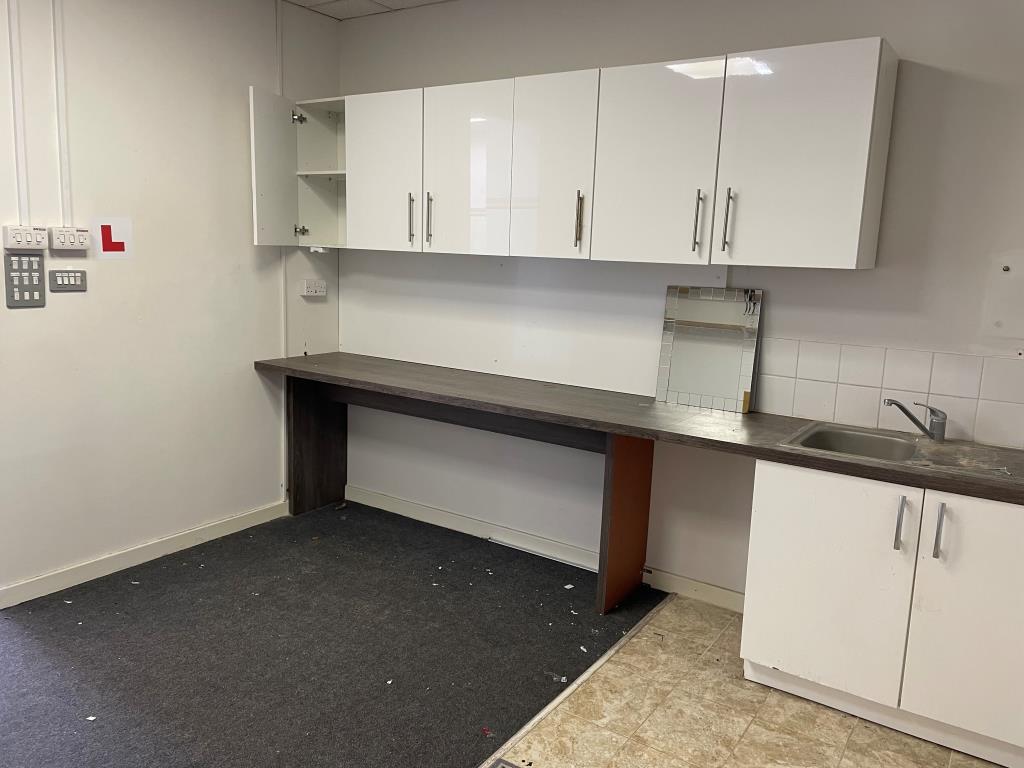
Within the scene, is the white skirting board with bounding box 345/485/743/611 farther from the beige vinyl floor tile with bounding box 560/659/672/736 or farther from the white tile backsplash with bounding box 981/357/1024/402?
the white tile backsplash with bounding box 981/357/1024/402

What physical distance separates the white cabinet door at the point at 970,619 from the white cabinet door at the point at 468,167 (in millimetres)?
Answer: 1947

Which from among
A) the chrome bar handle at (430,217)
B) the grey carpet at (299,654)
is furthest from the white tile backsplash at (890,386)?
the chrome bar handle at (430,217)

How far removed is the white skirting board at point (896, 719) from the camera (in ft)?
7.31

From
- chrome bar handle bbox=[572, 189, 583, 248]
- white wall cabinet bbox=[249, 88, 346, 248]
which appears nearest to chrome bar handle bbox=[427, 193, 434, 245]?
white wall cabinet bbox=[249, 88, 346, 248]

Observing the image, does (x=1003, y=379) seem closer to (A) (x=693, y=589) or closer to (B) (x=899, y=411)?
(B) (x=899, y=411)

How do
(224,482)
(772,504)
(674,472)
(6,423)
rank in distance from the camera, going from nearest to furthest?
1. (772,504)
2. (6,423)
3. (674,472)
4. (224,482)

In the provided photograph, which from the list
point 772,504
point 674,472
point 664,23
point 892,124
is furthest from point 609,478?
point 664,23

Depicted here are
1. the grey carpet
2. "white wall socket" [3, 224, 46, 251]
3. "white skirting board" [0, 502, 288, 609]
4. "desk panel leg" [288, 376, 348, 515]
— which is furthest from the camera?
"desk panel leg" [288, 376, 348, 515]

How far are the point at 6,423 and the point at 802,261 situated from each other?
3.03 m

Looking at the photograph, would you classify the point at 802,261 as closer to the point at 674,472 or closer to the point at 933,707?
the point at 674,472

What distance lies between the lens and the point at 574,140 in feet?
9.71

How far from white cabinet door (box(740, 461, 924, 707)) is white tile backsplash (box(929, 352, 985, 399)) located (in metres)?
0.62

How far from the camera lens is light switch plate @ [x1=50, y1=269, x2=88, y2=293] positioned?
3.00 metres

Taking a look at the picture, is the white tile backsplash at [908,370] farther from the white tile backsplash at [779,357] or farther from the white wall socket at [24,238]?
the white wall socket at [24,238]
